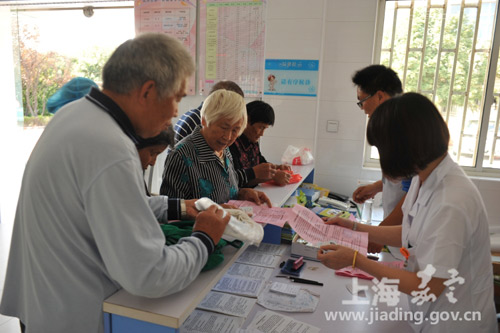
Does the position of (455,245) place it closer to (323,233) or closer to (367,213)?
(323,233)

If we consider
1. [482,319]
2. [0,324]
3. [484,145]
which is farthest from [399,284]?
[484,145]

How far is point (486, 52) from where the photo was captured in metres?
3.45

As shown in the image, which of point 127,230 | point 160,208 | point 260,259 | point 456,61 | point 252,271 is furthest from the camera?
point 456,61

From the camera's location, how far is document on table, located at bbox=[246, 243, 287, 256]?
6.18 ft

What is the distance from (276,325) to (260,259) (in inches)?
19.9

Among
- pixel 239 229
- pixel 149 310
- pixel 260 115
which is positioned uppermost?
pixel 260 115

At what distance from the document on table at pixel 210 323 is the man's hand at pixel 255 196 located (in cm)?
70

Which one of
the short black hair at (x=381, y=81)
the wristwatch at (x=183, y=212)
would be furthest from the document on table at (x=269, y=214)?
the short black hair at (x=381, y=81)

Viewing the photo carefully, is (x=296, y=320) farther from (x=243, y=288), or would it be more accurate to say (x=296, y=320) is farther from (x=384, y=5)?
(x=384, y=5)

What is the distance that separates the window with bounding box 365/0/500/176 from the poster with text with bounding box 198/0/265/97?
1189 millimetres

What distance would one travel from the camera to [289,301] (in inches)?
57.8

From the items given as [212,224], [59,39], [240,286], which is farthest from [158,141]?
[59,39]

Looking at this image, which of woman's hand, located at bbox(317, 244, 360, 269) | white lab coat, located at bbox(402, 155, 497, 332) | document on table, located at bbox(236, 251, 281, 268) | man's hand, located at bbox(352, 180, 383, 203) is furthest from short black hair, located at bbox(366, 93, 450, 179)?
man's hand, located at bbox(352, 180, 383, 203)

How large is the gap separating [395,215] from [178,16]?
3.07 metres
